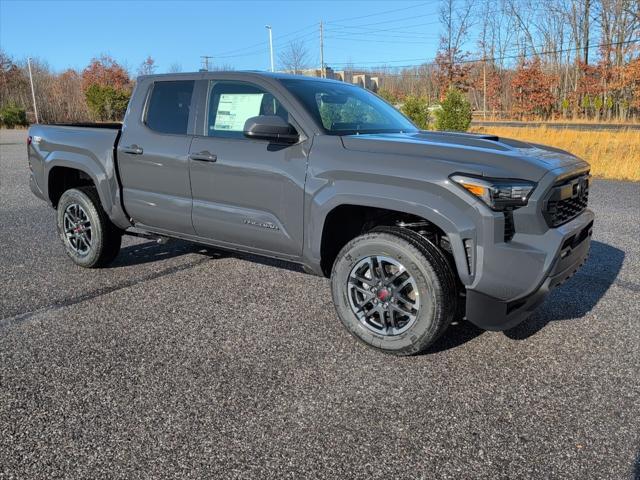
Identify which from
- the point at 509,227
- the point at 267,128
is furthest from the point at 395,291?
the point at 267,128

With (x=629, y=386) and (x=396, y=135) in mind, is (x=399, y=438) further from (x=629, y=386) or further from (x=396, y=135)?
(x=396, y=135)

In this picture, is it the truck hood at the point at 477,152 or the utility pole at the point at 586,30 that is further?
the utility pole at the point at 586,30

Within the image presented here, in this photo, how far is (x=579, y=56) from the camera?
4819 centimetres

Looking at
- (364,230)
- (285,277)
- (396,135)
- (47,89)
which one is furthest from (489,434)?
(47,89)

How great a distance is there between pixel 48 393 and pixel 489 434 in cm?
240

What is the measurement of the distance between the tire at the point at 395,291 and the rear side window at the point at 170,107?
1.90m

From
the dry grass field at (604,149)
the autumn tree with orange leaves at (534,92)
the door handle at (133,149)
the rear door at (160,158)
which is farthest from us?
the autumn tree with orange leaves at (534,92)

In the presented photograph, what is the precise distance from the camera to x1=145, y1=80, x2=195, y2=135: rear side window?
4.35 metres

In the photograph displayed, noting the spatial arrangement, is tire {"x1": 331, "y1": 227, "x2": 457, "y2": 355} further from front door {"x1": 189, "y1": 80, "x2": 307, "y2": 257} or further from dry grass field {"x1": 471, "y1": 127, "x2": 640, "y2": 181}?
dry grass field {"x1": 471, "y1": 127, "x2": 640, "y2": 181}

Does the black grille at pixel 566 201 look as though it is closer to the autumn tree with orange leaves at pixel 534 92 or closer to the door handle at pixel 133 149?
the door handle at pixel 133 149

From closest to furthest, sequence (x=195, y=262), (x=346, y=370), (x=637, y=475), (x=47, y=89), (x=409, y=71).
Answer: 1. (x=637, y=475)
2. (x=346, y=370)
3. (x=195, y=262)
4. (x=47, y=89)
5. (x=409, y=71)

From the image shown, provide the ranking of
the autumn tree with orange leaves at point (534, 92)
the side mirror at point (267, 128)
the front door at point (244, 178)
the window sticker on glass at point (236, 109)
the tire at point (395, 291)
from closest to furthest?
the tire at point (395, 291), the side mirror at point (267, 128), the front door at point (244, 178), the window sticker on glass at point (236, 109), the autumn tree with orange leaves at point (534, 92)

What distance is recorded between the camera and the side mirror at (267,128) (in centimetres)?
348

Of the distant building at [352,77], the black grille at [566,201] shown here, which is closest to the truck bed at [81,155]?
the black grille at [566,201]
